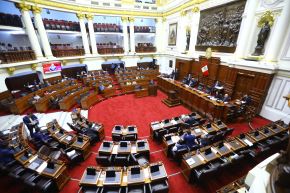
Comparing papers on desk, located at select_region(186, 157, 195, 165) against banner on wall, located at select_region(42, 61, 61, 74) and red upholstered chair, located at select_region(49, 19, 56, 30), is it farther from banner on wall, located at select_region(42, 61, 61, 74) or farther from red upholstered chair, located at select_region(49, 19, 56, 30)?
red upholstered chair, located at select_region(49, 19, 56, 30)

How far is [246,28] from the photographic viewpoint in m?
9.20

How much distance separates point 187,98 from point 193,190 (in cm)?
708

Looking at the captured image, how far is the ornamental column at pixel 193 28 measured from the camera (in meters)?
13.1

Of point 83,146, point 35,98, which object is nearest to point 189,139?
point 83,146

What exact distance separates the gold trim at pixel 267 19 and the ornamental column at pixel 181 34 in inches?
306

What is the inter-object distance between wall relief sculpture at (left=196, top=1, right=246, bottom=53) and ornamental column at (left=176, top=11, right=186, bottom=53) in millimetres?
2684

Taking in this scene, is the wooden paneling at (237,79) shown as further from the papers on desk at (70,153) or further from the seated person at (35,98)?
the seated person at (35,98)

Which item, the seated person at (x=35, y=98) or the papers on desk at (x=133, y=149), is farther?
the seated person at (x=35, y=98)

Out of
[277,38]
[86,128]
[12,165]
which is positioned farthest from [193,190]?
[277,38]

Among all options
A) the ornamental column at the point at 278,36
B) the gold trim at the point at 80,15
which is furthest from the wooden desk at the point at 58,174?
the gold trim at the point at 80,15

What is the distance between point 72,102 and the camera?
10852mm

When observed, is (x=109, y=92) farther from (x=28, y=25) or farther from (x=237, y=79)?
(x=237, y=79)

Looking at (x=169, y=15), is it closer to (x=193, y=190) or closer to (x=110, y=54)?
(x=110, y=54)

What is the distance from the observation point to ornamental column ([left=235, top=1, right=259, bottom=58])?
8.81 metres
